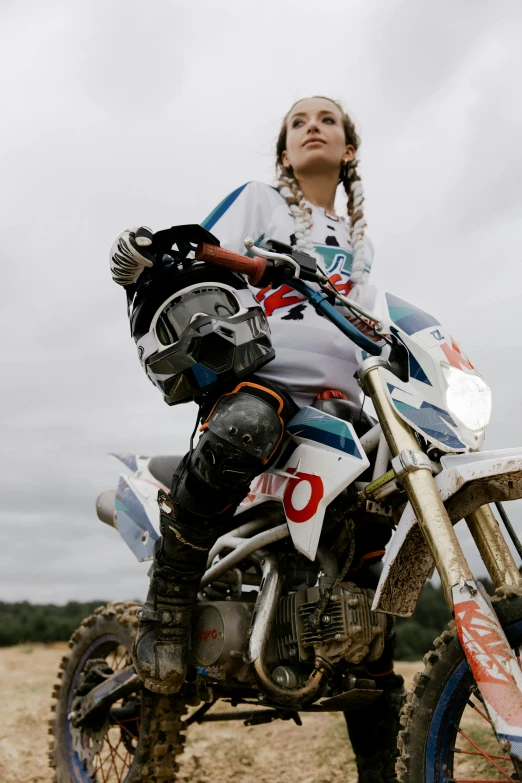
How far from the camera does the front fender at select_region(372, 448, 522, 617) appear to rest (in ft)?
6.11

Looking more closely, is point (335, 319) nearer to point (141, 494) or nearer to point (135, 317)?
point (135, 317)

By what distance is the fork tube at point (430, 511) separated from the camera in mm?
1766

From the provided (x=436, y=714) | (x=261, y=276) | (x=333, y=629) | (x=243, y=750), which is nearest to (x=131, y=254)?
(x=261, y=276)

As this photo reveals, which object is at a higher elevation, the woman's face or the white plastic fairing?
the woman's face

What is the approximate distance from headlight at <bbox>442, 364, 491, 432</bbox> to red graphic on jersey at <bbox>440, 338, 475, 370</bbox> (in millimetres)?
31

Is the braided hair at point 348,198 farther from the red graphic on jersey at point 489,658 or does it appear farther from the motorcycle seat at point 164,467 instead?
the red graphic on jersey at point 489,658

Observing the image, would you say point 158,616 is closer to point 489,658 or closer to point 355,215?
point 489,658

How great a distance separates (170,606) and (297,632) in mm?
456

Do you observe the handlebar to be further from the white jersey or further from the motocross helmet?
the white jersey

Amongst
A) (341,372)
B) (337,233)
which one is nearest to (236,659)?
(341,372)

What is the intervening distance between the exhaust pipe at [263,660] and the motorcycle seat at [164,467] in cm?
90

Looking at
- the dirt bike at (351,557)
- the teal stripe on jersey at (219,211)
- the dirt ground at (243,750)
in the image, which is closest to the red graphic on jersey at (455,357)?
→ the dirt bike at (351,557)

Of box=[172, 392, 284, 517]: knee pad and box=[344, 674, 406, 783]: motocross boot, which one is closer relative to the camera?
box=[172, 392, 284, 517]: knee pad

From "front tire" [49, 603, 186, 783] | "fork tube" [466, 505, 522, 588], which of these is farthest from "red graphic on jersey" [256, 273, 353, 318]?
"front tire" [49, 603, 186, 783]
